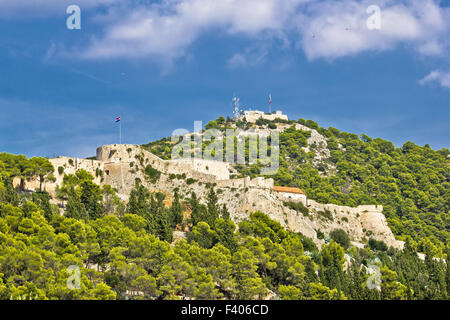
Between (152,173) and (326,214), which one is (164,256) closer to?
(152,173)

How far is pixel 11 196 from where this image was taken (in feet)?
183

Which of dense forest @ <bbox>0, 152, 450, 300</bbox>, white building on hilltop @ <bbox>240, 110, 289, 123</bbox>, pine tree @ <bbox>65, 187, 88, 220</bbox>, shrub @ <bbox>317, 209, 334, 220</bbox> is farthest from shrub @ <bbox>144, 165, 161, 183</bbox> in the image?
white building on hilltop @ <bbox>240, 110, 289, 123</bbox>

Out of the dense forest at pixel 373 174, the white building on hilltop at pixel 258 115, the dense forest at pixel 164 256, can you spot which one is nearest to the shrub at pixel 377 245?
the dense forest at pixel 373 174

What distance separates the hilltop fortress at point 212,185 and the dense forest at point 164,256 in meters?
1.64

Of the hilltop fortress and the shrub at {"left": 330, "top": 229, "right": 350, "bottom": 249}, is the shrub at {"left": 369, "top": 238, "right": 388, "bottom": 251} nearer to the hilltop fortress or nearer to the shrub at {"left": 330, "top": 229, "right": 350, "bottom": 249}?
the hilltop fortress

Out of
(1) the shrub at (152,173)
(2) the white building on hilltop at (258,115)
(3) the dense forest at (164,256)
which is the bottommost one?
(3) the dense forest at (164,256)

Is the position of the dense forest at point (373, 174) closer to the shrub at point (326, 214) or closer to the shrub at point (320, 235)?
the shrub at point (326, 214)

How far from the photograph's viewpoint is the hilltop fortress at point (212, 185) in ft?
230

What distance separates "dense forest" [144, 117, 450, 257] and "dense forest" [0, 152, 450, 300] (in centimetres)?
1999

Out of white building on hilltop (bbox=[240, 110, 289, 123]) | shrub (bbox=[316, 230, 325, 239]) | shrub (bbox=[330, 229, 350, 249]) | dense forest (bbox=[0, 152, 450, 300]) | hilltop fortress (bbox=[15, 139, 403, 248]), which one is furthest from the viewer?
white building on hilltop (bbox=[240, 110, 289, 123])

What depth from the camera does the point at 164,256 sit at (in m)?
50.2

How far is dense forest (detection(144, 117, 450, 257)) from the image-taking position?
9455cm

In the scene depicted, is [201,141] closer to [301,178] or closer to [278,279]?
[301,178]
